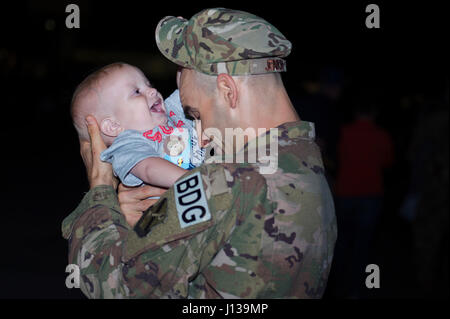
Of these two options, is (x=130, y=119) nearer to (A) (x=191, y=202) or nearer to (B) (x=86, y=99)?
(B) (x=86, y=99)

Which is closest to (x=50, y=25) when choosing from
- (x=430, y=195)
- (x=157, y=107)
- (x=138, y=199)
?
(x=430, y=195)

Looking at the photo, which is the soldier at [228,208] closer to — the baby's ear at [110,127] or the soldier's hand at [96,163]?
the soldier's hand at [96,163]

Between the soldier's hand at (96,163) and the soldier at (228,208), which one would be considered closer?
the soldier at (228,208)

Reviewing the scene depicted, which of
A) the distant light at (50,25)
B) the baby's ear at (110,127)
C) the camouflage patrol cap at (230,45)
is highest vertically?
the camouflage patrol cap at (230,45)

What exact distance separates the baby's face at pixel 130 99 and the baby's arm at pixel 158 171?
315 millimetres

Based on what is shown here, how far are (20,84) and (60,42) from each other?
11.4 feet

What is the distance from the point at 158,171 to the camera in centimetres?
186

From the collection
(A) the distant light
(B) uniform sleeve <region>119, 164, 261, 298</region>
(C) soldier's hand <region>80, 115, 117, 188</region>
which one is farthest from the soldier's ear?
(A) the distant light

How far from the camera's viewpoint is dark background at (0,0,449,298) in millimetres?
5574

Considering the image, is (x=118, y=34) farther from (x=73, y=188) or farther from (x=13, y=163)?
(x=73, y=188)

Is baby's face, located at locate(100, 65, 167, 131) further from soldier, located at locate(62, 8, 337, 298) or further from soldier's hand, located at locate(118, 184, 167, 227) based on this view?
soldier, located at locate(62, 8, 337, 298)

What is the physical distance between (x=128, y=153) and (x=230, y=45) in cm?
61

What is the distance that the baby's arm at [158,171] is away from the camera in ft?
6.00

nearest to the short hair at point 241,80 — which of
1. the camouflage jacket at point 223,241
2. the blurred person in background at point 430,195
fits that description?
the camouflage jacket at point 223,241
